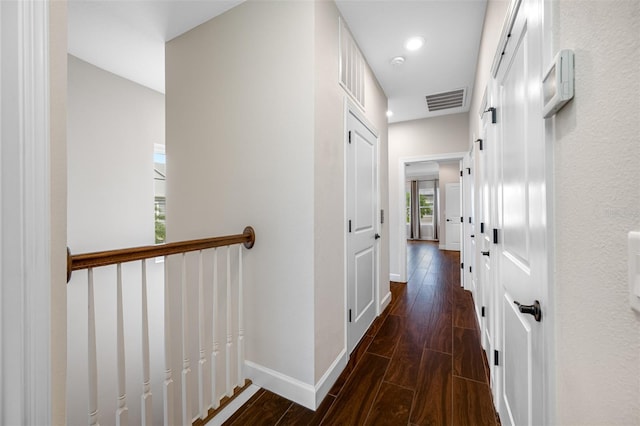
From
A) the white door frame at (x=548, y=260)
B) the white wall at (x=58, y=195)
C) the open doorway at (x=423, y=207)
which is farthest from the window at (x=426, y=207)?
the white wall at (x=58, y=195)

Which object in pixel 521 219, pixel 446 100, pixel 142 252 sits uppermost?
pixel 446 100

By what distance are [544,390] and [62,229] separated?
1399 millimetres

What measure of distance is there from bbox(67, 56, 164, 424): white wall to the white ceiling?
1.10 feet

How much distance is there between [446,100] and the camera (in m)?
3.66

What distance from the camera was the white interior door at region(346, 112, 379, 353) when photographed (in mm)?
2266

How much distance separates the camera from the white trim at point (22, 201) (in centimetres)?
53

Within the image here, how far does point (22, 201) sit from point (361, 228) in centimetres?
222

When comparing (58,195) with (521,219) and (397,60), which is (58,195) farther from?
(397,60)

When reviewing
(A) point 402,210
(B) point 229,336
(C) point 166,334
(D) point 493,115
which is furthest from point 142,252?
(A) point 402,210

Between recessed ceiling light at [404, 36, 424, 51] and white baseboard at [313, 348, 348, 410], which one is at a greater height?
recessed ceiling light at [404, 36, 424, 51]

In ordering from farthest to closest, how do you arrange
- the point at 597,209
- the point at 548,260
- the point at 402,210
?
the point at 402,210 → the point at 548,260 → the point at 597,209

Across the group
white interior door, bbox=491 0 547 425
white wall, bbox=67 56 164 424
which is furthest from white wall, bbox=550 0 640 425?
white wall, bbox=67 56 164 424

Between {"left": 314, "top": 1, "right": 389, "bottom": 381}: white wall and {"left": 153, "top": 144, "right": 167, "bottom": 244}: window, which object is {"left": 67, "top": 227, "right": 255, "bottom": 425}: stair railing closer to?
{"left": 314, "top": 1, "right": 389, "bottom": 381}: white wall

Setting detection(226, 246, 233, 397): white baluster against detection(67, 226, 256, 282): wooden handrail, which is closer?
detection(67, 226, 256, 282): wooden handrail
